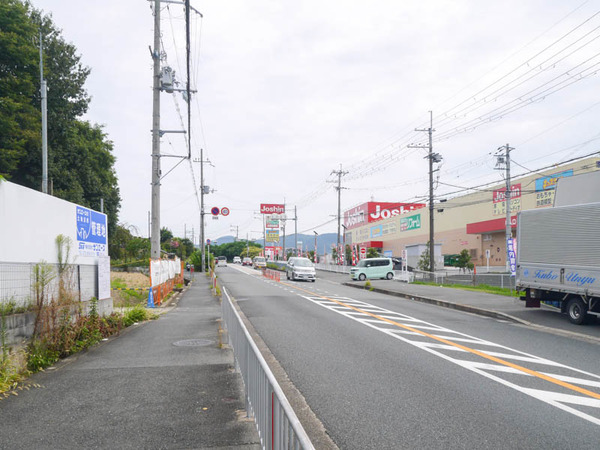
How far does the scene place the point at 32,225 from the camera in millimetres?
8469

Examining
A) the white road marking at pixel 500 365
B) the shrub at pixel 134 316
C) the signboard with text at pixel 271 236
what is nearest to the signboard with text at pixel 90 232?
the shrub at pixel 134 316

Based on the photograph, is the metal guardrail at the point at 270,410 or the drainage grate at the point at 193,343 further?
the drainage grate at the point at 193,343

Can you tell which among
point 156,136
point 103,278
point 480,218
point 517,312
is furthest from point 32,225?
point 480,218

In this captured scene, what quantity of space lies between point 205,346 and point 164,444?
16.5 ft

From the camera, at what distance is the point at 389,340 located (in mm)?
9883

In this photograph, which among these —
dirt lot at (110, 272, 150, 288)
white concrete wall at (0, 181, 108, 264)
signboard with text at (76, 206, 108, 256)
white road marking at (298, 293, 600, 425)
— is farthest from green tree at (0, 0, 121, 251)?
white road marking at (298, 293, 600, 425)

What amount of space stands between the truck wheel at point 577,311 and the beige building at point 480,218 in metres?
19.2

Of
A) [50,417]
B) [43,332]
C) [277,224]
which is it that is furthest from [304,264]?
[277,224]

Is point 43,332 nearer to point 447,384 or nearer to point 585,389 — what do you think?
point 447,384

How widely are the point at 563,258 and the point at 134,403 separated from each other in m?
12.6

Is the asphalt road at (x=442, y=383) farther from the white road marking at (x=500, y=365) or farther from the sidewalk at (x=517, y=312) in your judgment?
the sidewalk at (x=517, y=312)

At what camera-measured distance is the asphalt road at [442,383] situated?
183 inches

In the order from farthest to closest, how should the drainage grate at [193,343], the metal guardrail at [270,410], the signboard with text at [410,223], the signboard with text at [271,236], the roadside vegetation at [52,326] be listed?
1. the signboard with text at [271,236]
2. the signboard with text at [410,223]
3. the drainage grate at [193,343]
4. the roadside vegetation at [52,326]
5. the metal guardrail at [270,410]

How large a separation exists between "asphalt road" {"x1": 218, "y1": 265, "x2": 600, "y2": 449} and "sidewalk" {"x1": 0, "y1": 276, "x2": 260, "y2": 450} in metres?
1.12
